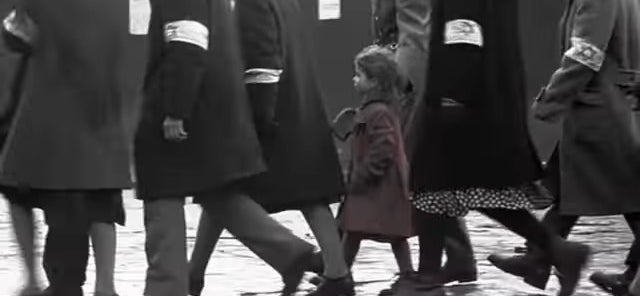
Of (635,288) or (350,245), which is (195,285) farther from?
(635,288)

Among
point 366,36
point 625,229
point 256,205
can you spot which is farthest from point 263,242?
point 366,36

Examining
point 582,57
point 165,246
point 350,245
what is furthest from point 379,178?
point 165,246

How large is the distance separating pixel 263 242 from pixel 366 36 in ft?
27.3

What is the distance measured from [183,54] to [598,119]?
7.08 ft

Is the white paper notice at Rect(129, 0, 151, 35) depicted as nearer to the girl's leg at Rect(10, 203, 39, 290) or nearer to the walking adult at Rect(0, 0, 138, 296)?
the girl's leg at Rect(10, 203, 39, 290)

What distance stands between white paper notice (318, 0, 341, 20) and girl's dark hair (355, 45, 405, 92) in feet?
23.8

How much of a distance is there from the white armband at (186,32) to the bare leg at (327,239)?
4.50ft

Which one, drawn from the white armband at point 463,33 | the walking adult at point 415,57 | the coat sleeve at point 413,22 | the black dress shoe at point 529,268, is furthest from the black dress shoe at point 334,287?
the coat sleeve at point 413,22

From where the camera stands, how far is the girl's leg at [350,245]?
27.7 feet

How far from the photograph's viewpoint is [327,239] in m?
8.06

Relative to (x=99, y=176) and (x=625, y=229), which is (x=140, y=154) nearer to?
→ (x=99, y=176)

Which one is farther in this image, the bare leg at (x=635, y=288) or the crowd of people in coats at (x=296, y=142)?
the bare leg at (x=635, y=288)

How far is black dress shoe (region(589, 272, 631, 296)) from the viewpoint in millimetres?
8359

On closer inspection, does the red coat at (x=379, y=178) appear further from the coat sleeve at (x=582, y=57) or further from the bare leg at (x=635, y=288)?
the bare leg at (x=635, y=288)
